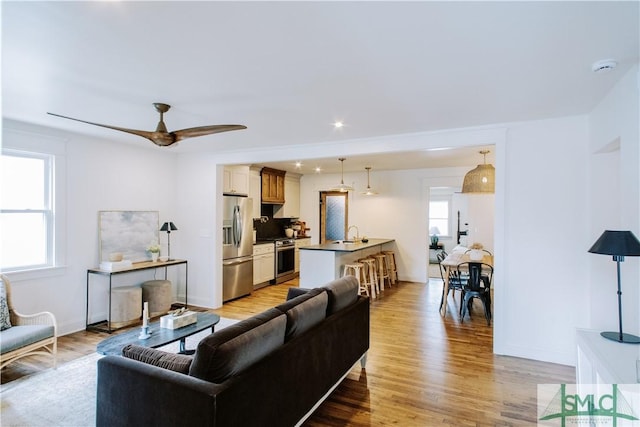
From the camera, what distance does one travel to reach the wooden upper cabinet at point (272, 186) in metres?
7.51

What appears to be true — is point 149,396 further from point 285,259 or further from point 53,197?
point 285,259

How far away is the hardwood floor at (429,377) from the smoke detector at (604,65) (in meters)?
2.57

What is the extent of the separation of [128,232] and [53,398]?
265cm

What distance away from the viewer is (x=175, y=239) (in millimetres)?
5797

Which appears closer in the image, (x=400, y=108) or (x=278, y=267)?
(x=400, y=108)

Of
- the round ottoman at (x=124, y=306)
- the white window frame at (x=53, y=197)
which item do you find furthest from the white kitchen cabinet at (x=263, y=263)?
the white window frame at (x=53, y=197)

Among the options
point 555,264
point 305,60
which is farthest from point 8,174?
point 555,264

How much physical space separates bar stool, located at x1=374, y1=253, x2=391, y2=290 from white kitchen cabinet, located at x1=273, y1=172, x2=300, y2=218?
105 inches

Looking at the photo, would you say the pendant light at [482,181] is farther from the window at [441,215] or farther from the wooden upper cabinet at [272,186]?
the window at [441,215]

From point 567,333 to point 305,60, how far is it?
376 cm

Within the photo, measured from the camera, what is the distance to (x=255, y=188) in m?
7.26

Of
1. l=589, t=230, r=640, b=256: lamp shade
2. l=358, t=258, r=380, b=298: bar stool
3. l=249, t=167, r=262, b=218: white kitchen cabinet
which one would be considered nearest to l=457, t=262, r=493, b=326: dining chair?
l=358, t=258, r=380, b=298: bar stool

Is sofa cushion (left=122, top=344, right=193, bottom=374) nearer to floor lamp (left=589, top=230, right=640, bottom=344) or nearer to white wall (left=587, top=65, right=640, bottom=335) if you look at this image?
floor lamp (left=589, top=230, right=640, bottom=344)

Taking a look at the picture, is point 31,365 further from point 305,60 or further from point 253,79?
point 305,60
